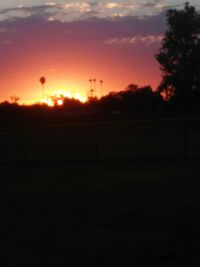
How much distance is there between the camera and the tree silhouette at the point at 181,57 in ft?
289

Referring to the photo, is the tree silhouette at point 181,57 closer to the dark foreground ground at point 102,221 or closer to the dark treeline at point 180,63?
the dark treeline at point 180,63

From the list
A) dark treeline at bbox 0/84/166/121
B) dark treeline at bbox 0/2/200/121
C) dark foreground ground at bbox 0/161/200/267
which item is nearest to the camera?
dark foreground ground at bbox 0/161/200/267

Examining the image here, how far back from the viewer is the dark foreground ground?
9.01 meters

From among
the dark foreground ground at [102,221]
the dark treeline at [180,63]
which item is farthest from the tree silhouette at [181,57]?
the dark foreground ground at [102,221]

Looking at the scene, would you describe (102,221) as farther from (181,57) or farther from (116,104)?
(116,104)

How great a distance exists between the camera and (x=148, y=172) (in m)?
19.9

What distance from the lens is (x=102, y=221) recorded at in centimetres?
1118

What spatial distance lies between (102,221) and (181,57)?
263 ft

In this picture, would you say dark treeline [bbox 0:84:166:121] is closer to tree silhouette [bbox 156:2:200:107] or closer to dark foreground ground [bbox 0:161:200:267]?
tree silhouette [bbox 156:2:200:107]

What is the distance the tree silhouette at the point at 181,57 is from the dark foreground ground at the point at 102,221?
231 feet

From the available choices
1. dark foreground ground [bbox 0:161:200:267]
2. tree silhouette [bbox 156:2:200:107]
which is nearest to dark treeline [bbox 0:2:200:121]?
tree silhouette [bbox 156:2:200:107]

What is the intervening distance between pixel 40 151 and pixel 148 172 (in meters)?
14.8

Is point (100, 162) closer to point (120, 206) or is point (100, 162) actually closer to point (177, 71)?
point (120, 206)

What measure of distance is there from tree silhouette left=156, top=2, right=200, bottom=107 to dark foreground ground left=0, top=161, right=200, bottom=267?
2777 inches
